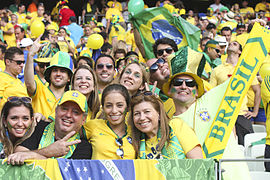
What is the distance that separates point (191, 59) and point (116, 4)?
41.7 ft

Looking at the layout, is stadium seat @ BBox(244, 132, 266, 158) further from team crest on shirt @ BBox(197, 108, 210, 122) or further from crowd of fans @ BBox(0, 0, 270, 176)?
team crest on shirt @ BBox(197, 108, 210, 122)

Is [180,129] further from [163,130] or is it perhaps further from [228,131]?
[228,131]

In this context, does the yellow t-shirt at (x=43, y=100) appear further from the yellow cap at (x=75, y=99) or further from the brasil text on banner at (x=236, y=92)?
the brasil text on banner at (x=236, y=92)

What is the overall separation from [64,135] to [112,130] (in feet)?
1.39

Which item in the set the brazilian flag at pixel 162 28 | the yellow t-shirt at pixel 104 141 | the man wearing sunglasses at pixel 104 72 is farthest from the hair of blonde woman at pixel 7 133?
the brazilian flag at pixel 162 28

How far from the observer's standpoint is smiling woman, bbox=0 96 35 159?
12.3ft

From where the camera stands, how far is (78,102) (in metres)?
3.91

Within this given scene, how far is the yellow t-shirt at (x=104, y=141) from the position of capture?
12.2 ft

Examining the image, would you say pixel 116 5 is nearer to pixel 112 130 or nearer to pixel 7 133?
pixel 112 130

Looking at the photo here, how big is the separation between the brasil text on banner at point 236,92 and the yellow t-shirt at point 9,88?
9.47 feet

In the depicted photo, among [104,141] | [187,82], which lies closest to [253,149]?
[187,82]

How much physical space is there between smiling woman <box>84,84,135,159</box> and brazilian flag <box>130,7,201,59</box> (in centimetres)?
384

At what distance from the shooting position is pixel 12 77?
6.24 m

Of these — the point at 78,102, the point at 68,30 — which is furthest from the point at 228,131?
the point at 68,30
